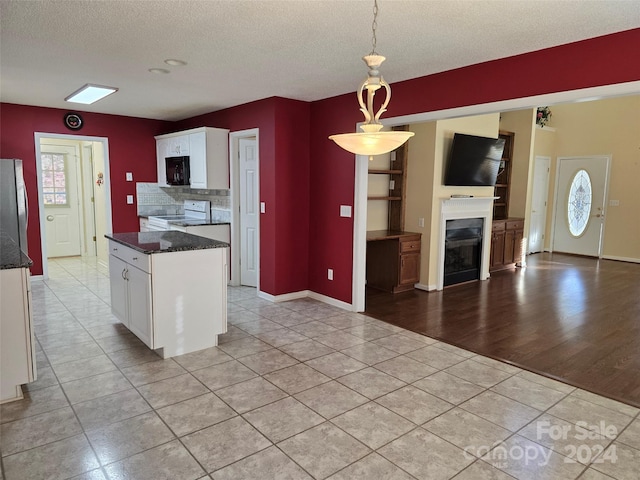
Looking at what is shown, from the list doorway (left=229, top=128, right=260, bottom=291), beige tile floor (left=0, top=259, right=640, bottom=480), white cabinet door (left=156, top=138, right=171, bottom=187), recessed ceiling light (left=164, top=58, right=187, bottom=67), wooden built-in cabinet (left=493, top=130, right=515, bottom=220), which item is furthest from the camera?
wooden built-in cabinet (left=493, top=130, right=515, bottom=220)

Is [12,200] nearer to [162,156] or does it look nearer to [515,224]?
[162,156]

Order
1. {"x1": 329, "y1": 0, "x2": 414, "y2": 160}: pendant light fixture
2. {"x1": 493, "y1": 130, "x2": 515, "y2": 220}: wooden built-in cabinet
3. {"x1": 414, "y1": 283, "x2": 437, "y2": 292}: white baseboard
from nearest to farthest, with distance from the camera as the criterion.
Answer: {"x1": 329, "y1": 0, "x2": 414, "y2": 160}: pendant light fixture
{"x1": 414, "y1": 283, "x2": 437, "y2": 292}: white baseboard
{"x1": 493, "y1": 130, "x2": 515, "y2": 220}: wooden built-in cabinet

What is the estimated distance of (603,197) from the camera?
8.20 metres

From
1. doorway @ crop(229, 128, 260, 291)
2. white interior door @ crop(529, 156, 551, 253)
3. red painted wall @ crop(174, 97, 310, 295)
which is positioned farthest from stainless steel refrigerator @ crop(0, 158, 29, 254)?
white interior door @ crop(529, 156, 551, 253)

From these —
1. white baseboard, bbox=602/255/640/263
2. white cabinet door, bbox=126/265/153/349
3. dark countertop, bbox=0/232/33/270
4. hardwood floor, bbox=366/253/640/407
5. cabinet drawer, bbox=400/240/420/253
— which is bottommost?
hardwood floor, bbox=366/253/640/407

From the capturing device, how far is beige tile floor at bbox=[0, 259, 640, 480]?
212 centimetres

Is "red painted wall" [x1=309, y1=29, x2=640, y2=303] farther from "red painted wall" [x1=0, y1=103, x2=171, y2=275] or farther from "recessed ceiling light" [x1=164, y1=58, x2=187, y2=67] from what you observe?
"red painted wall" [x1=0, y1=103, x2=171, y2=275]

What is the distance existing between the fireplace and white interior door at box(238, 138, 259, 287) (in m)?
2.58

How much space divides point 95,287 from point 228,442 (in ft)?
13.7

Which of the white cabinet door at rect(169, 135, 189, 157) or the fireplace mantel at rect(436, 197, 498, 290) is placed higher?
the white cabinet door at rect(169, 135, 189, 157)

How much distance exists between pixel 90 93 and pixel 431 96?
3728 millimetres

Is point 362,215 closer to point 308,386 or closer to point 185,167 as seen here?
point 308,386

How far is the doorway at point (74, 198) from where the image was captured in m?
7.60

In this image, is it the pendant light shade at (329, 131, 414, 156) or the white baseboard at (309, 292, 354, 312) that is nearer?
the pendant light shade at (329, 131, 414, 156)
